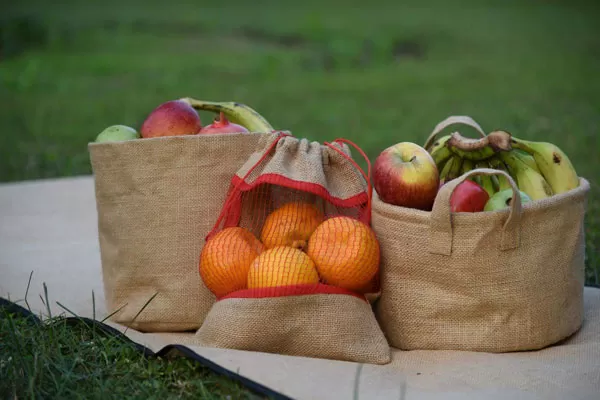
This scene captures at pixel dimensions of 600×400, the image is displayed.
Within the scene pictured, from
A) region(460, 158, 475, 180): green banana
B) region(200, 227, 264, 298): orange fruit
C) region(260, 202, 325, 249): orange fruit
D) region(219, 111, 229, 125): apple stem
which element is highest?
region(219, 111, 229, 125): apple stem

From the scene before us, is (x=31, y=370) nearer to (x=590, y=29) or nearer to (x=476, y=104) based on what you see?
(x=476, y=104)

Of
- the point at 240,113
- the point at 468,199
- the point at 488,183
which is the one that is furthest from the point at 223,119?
the point at 488,183

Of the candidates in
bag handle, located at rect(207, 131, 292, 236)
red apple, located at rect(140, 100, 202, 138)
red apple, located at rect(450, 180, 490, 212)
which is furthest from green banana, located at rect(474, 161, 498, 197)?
red apple, located at rect(140, 100, 202, 138)

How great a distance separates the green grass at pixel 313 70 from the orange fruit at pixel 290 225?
63 cm

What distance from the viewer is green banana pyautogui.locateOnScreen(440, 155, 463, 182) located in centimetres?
307

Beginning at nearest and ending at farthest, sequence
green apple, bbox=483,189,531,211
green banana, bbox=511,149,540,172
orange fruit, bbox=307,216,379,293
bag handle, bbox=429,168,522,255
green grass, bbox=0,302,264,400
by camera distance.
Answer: green grass, bbox=0,302,264,400, bag handle, bbox=429,168,522,255, orange fruit, bbox=307,216,379,293, green apple, bbox=483,189,531,211, green banana, bbox=511,149,540,172

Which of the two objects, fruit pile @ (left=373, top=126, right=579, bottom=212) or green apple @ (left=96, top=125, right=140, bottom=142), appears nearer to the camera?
fruit pile @ (left=373, top=126, right=579, bottom=212)

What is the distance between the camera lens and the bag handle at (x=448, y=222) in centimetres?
244

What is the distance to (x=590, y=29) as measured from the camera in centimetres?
1366

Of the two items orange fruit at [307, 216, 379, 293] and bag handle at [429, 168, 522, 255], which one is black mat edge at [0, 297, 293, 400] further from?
bag handle at [429, 168, 522, 255]

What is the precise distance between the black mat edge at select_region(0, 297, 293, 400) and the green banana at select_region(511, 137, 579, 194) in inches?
52.0

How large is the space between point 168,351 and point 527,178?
1.40 metres

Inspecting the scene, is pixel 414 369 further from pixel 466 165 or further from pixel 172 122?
pixel 172 122

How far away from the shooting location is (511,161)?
2979 mm
